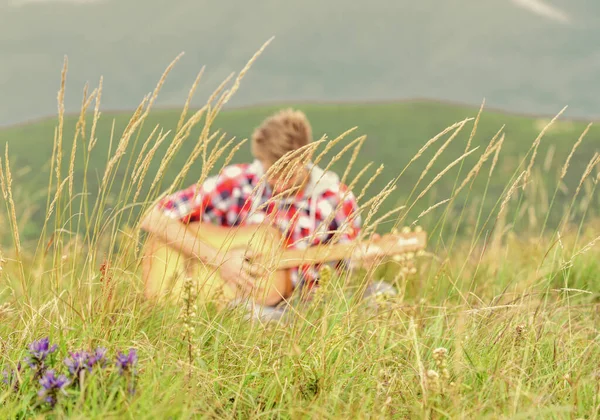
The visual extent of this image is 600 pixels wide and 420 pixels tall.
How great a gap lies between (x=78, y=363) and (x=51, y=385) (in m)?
0.08

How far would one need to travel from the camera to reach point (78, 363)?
1489 mm

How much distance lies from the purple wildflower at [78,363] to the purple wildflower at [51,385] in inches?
1.4

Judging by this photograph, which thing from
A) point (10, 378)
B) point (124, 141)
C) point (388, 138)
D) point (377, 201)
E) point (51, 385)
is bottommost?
point (388, 138)

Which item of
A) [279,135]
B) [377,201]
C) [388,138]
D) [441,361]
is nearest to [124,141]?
[377,201]

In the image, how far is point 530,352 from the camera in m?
2.13

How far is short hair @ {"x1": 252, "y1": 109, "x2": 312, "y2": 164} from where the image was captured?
368 centimetres

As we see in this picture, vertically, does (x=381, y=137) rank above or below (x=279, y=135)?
below

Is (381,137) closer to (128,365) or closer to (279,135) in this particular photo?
(279,135)

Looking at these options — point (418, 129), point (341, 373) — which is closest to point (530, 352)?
point (341, 373)

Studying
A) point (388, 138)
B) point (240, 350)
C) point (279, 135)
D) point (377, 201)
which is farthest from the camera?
point (388, 138)

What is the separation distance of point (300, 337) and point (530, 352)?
0.78 m

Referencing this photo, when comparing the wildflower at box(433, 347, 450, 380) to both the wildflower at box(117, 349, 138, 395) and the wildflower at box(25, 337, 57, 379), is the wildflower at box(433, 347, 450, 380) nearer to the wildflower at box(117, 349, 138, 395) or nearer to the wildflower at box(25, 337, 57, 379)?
the wildflower at box(117, 349, 138, 395)

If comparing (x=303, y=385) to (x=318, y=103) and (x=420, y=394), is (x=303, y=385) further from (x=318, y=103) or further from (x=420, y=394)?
(x=318, y=103)

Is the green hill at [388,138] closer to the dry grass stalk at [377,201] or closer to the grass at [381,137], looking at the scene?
the grass at [381,137]
